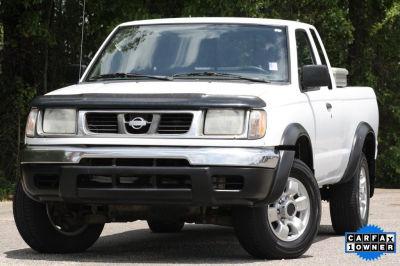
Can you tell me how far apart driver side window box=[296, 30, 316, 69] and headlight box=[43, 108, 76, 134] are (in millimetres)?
2205

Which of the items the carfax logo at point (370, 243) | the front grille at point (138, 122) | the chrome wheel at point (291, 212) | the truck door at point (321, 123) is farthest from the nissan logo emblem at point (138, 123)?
the carfax logo at point (370, 243)

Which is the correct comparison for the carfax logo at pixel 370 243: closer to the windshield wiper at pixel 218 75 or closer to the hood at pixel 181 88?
the hood at pixel 181 88

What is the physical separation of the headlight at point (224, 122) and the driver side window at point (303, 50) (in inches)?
64.4

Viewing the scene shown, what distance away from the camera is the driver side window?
1013 cm

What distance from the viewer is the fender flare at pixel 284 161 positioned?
335 inches

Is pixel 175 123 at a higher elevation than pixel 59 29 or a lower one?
lower

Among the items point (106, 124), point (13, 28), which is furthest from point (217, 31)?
point (13, 28)

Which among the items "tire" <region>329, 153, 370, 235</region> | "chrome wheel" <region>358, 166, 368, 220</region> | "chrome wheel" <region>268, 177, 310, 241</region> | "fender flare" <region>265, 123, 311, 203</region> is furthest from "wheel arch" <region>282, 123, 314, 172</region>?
"chrome wheel" <region>358, 166, 368, 220</region>

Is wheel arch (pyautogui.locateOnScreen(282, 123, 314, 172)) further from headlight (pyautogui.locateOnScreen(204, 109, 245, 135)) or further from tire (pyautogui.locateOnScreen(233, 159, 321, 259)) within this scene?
headlight (pyautogui.locateOnScreen(204, 109, 245, 135))

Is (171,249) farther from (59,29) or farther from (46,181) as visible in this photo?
(59,29)

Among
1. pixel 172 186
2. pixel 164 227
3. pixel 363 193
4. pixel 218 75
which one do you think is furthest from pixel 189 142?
pixel 363 193

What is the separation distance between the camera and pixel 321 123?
9.95 meters

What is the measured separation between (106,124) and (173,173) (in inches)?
28.8

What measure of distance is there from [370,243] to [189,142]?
2348mm
